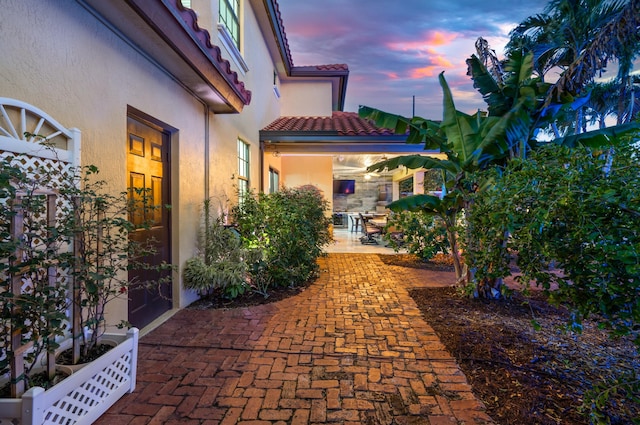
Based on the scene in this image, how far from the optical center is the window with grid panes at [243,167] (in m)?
7.29

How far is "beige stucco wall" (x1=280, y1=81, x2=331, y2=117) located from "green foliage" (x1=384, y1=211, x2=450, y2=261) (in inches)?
255

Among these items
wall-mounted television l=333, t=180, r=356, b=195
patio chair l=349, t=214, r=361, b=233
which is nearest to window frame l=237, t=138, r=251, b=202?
patio chair l=349, t=214, r=361, b=233

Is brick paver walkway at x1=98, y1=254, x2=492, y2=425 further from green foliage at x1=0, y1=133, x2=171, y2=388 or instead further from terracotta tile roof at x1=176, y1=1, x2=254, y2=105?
terracotta tile roof at x1=176, y1=1, x2=254, y2=105

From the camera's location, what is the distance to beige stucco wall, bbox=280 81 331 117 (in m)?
12.4

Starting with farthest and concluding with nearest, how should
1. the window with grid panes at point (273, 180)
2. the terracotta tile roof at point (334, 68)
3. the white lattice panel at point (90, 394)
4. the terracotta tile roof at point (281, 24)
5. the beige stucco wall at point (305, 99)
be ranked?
1. the beige stucco wall at point (305, 99)
2. the terracotta tile roof at point (334, 68)
3. the window with grid panes at point (273, 180)
4. the terracotta tile roof at point (281, 24)
5. the white lattice panel at point (90, 394)

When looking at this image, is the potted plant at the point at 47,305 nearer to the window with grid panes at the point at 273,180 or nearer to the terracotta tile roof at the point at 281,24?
the terracotta tile roof at the point at 281,24

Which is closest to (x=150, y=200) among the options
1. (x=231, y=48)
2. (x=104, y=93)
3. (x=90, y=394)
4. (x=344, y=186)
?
(x=104, y=93)

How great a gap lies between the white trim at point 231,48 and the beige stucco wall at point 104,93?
1423 millimetres

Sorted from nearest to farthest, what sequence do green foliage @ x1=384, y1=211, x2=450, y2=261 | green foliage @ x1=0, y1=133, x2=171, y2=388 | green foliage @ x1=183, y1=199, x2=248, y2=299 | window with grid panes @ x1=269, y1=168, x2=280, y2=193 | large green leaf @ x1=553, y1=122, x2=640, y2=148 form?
green foliage @ x1=0, y1=133, x2=171, y2=388, large green leaf @ x1=553, y1=122, x2=640, y2=148, green foliage @ x1=183, y1=199, x2=248, y2=299, green foliage @ x1=384, y1=211, x2=450, y2=261, window with grid panes @ x1=269, y1=168, x2=280, y2=193

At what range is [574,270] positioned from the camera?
2045mm

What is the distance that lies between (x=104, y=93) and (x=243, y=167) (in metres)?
4.59

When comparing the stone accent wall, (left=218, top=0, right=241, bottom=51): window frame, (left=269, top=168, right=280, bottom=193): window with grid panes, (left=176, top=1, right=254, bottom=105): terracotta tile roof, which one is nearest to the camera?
(left=176, top=1, right=254, bottom=105): terracotta tile roof

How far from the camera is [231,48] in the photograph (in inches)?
239

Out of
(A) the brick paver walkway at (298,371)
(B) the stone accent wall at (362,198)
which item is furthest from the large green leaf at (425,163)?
(B) the stone accent wall at (362,198)
